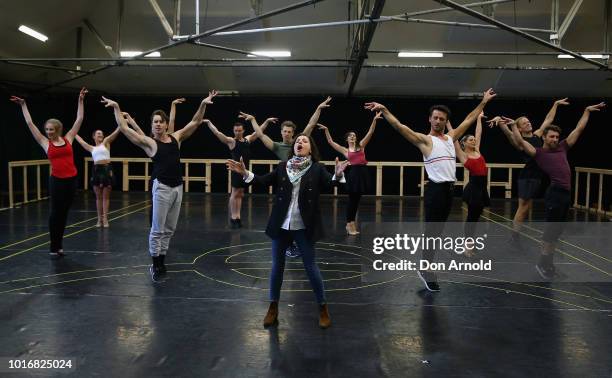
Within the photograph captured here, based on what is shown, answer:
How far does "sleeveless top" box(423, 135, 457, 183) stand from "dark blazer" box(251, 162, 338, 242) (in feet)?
4.34

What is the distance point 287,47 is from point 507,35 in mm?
5200

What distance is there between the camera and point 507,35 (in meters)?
11.9

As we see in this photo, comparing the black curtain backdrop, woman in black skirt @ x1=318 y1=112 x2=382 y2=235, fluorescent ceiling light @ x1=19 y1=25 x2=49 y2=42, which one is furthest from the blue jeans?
the black curtain backdrop

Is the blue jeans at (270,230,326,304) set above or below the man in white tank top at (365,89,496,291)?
below

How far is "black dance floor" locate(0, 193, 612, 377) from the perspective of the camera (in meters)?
3.10

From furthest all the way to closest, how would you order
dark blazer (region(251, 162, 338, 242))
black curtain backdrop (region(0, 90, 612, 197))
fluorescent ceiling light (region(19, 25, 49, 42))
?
black curtain backdrop (region(0, 90, 612, 197))
fluorescent ceiling light (region(19, 25, 49, 42))
dark blazer (region(251, 162, 338, 242))

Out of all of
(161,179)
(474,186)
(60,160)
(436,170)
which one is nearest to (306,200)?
(436,170)

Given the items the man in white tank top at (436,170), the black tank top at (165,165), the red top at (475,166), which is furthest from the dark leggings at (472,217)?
the black tank top at (165,165)

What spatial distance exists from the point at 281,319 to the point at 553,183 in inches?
127

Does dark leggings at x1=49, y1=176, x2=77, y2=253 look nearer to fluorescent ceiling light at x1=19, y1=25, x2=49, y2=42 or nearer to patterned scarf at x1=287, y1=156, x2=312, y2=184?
patterned scarf at x1=287, y1=156, x2=312, y2=184

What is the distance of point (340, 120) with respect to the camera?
1520 centimetres

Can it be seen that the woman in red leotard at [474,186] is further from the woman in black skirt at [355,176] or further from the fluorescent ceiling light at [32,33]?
the fluorescent ceiling light at [32,33]

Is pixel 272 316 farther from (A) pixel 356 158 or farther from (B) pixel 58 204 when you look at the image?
(A) pixel 356 158

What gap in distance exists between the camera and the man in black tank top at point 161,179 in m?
4.90
